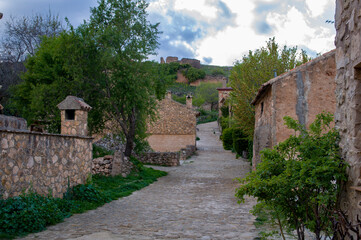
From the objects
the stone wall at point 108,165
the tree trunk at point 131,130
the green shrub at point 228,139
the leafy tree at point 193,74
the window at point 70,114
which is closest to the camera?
the window at point 70,114

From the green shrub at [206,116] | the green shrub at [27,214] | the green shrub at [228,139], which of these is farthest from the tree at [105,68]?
the green shrub at [206,116]

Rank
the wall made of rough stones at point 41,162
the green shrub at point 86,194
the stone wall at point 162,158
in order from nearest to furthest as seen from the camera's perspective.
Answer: the wall made of rough stones at point 41,162 < the green shrub at point 86,194 < the stone wall at point 162,158

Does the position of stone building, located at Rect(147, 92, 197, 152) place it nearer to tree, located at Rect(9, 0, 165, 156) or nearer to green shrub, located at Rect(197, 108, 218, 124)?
tree, located at Rect(9, 0, 165, 156)

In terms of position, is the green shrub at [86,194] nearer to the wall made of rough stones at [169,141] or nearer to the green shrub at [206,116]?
the wall made of rough stones at [169,141]

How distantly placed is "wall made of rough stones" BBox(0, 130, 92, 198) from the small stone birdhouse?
34cm

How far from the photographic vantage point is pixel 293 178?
15.2ft

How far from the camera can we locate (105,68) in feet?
54.0

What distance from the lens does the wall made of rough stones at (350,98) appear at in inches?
172

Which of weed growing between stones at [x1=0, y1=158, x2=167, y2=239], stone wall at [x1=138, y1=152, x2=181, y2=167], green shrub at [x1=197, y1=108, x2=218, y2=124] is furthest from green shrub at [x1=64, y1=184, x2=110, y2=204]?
green shrub at [x1=197, y1=108, x2=218, y2=124]

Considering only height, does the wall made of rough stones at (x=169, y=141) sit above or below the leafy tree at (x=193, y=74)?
below

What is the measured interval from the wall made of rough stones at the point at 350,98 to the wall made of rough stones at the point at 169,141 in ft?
103

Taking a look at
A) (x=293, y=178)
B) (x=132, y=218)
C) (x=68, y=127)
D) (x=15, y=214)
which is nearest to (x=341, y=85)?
(x=293, y=178)

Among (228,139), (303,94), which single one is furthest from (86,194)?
(228,139)

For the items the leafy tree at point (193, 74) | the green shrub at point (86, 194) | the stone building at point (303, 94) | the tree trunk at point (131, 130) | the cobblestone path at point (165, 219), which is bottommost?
the cobblestone path at point (165, 219)
